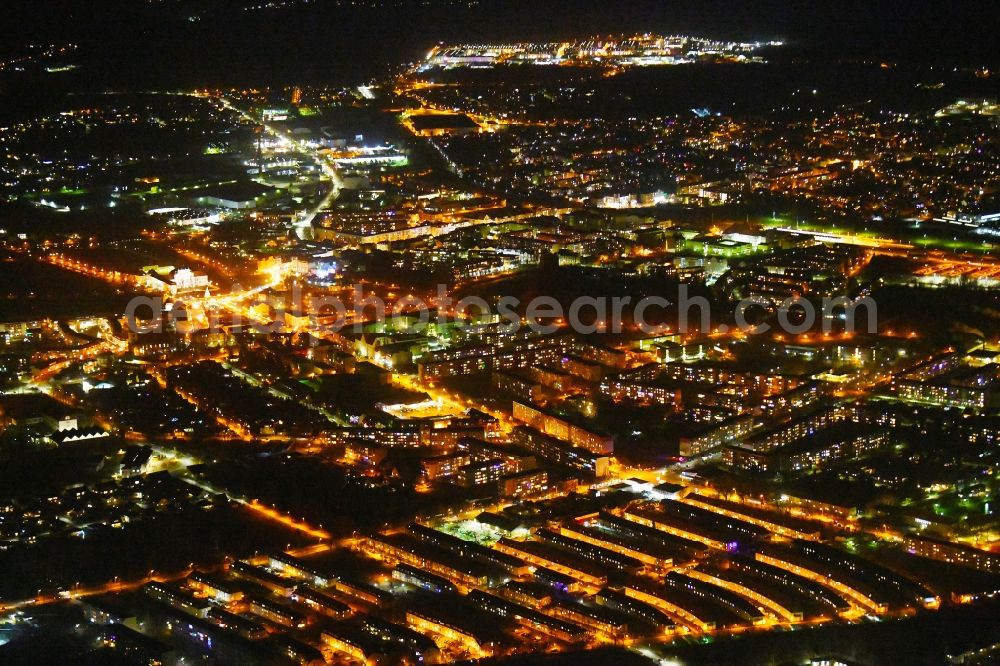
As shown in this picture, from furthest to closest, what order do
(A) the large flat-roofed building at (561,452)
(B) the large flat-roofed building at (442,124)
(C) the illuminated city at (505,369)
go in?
1. (B) the large flat-roofed building at (442,124)
2. (A) the large flat-roofed building at (561,452)
3. (C) the illuminated city at (505,369)

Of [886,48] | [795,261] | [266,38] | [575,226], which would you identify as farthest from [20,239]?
[886,48]

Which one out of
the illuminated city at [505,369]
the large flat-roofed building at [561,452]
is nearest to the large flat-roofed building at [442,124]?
the illuminated city at [505,369]

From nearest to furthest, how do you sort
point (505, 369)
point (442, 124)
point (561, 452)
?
point (561, 452)
point (505, 369)
point (442, 124)

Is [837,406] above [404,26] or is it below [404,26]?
below

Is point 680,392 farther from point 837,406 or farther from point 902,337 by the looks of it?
point 902,337

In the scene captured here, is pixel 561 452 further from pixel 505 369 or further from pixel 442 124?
pixel 442 124

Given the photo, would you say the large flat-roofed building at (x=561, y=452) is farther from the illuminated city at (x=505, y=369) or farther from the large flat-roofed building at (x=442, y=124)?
the large flat-roofed building at (x=442, y=124)

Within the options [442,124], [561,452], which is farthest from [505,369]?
[442,124]

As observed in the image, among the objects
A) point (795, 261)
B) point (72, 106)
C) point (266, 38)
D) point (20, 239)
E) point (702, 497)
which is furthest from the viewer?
point (266, 38)
